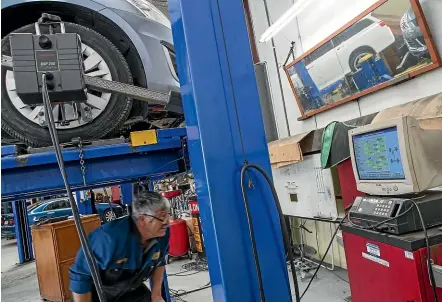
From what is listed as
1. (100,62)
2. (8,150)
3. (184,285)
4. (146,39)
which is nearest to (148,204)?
(8,150)

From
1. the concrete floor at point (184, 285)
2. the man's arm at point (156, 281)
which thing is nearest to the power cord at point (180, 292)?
the concrete floor at point (184, 285)

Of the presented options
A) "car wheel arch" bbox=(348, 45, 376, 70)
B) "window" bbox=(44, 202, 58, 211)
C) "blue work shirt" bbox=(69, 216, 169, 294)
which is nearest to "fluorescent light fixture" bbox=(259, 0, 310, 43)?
"car wheel arch" bbox=(348, 45, 376, 70)

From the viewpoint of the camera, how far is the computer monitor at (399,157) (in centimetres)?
191

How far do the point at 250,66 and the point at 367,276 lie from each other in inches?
67.0

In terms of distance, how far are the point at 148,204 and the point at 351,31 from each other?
2.91 meters

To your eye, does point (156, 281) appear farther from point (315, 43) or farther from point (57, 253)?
point (315, 43)

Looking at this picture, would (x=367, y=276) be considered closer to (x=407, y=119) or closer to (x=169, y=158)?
(x=407, y=119)

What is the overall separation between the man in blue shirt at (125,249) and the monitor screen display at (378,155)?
1.31 m

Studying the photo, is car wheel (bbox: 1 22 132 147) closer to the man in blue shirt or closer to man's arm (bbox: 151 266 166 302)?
the man in blue shirt

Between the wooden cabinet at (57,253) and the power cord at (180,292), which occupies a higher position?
the wooden cabinet at (57,253)

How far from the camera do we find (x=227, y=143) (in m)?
1.24

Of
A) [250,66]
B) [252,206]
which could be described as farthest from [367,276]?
[250,66]

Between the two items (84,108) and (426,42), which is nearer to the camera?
(84,108)

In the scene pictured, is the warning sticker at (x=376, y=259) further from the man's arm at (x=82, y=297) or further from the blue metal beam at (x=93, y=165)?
the man's arm at (x=82, y=297)
